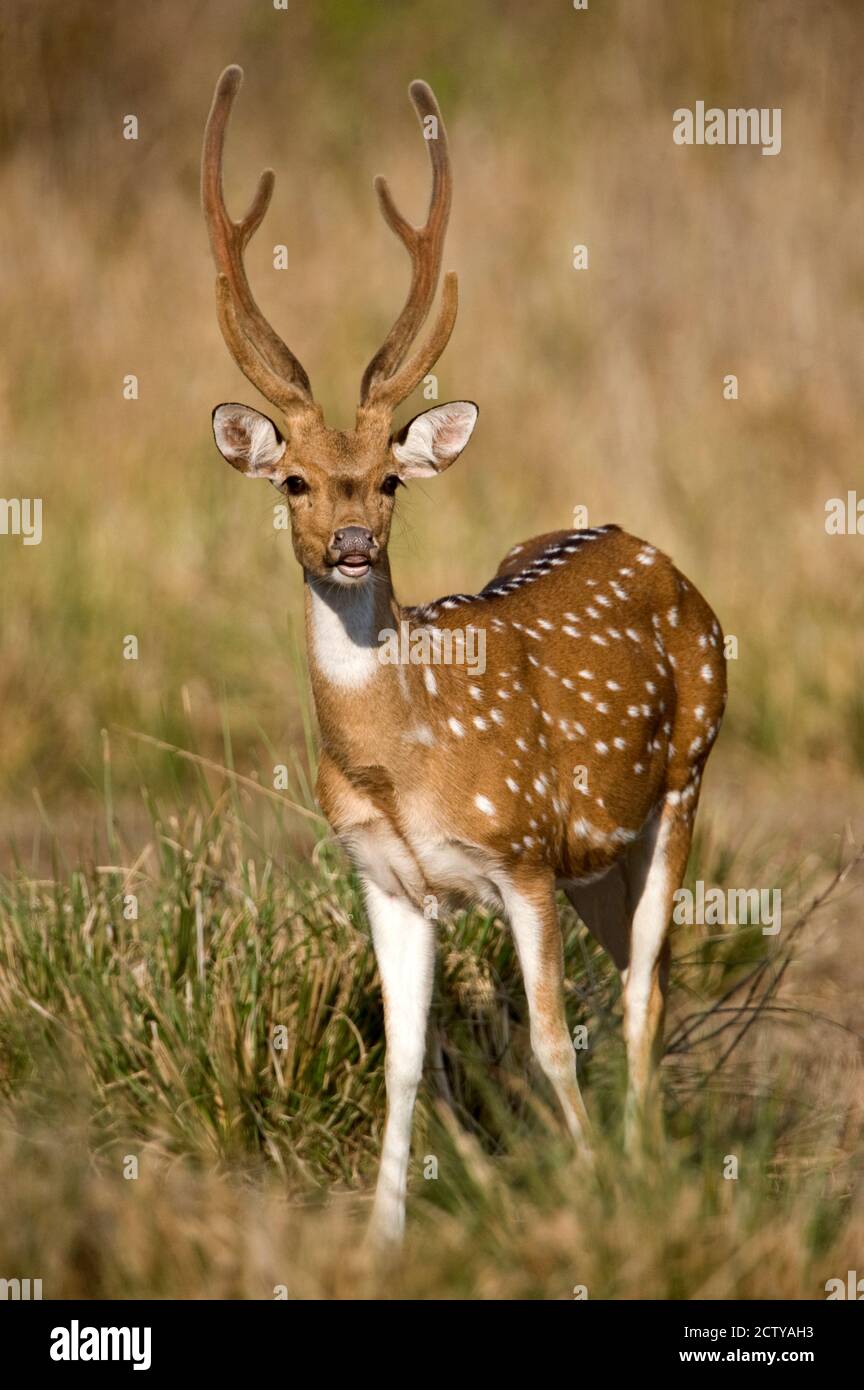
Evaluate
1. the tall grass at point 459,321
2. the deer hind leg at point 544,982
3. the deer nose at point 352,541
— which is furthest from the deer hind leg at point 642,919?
the tall grass at point 459,321

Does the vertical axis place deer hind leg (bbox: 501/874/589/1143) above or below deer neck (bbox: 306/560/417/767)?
below

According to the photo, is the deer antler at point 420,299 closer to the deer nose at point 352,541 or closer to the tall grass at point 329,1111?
the deer nose at point 352,541

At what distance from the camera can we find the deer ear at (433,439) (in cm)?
579

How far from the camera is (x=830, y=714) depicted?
1077 cm

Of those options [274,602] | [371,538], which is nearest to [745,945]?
[371,538]

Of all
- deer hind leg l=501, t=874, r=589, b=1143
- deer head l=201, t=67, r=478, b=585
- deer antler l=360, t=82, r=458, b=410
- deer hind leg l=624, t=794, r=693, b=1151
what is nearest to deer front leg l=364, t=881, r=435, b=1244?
deer hind leg l=501, t=874, r=589, b=1143

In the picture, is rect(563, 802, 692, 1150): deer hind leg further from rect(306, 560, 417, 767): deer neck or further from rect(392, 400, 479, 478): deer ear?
rect(392, 400, 479, 478): deer ear

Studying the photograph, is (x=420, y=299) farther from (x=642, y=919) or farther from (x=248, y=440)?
(x=642, y=919)

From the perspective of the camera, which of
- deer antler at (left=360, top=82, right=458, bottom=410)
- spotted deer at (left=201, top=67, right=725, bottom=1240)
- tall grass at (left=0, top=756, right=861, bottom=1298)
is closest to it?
tall grass at (left=0, top=756, right=861, bottom=1298)

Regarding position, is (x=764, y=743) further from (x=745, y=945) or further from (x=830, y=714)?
(x=745, y=945)

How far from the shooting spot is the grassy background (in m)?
5.55

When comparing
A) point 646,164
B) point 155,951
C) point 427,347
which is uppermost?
point 646,164

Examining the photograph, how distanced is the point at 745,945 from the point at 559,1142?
7.85ft
